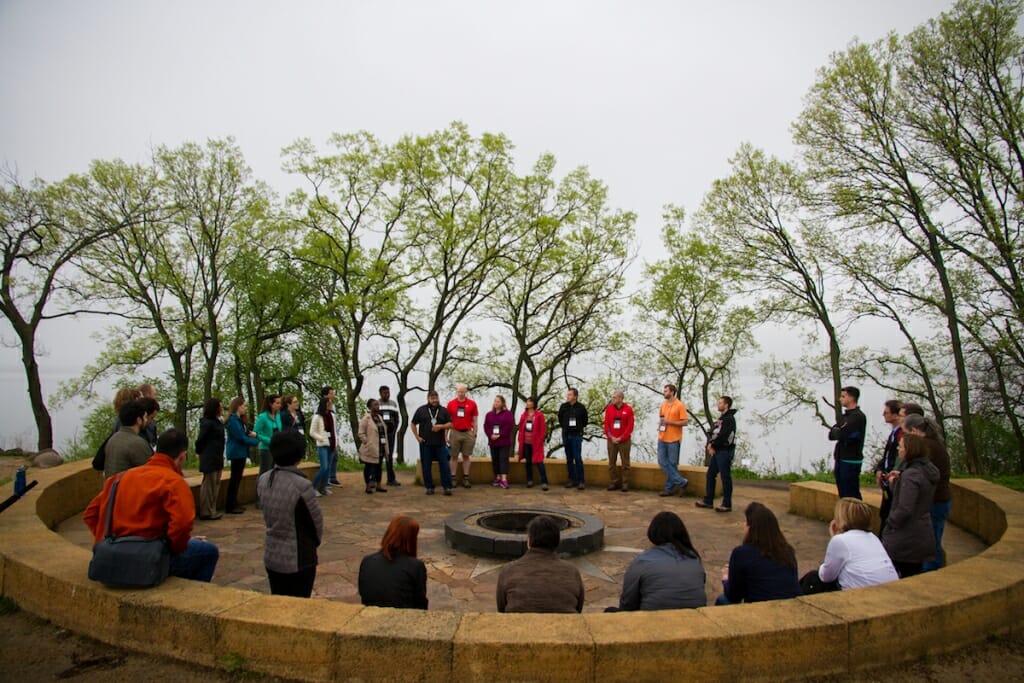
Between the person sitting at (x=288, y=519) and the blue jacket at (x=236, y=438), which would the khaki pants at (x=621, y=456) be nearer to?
the blue jacket at (x=236, y=438)

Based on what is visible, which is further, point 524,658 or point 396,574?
point 396,574

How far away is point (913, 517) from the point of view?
4.82 metres

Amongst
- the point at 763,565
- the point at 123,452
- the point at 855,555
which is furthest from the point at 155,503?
the point at 855,555

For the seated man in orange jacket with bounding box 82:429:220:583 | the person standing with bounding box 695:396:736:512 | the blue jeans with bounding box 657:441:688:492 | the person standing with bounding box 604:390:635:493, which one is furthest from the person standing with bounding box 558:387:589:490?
the seated man in orange jacket with bounding box 82:429:220:583

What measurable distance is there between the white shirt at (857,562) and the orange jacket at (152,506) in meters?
4.25

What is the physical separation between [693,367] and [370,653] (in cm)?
2659

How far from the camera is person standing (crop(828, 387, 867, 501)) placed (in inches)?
285

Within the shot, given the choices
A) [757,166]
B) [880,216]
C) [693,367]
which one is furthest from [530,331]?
[880,216]

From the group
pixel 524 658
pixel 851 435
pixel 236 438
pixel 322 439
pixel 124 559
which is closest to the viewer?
pixel 524 658

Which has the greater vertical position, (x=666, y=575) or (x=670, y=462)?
(x=670, y=462)

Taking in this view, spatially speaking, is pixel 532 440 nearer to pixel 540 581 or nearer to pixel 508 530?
pixel 508 530

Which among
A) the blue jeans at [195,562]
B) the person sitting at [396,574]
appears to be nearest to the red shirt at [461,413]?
the blue jeans at [195,562]

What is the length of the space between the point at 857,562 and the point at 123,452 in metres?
5.77

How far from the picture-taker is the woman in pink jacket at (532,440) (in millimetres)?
11086
